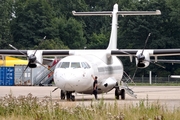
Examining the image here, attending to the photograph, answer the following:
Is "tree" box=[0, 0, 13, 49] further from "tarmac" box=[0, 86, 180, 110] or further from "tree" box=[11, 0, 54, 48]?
"tarmac" box=[0, 86, 180, 110]

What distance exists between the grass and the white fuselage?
26.1 feet

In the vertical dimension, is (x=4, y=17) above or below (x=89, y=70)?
above

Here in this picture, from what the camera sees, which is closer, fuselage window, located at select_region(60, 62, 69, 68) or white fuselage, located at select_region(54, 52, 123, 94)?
white fuselage, located at select_region(54, 52, 123, 94)

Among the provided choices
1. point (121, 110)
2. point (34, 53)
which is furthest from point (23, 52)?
point (121, 110)

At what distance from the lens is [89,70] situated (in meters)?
27.2

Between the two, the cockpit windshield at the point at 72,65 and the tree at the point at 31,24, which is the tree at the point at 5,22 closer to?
the tree at the point at 31,24

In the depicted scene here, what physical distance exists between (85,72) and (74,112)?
36.4 feet

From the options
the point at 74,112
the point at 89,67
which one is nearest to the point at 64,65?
the point at 89,67

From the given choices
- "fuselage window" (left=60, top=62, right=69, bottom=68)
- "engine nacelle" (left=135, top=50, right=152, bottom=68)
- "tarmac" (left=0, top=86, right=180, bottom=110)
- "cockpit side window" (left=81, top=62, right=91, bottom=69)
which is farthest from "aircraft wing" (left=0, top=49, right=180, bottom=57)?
"fuselage window" (left=60, top=62, right=69, bottom=68)

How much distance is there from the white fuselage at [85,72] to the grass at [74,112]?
7.95 metres

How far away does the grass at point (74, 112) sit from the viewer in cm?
1532

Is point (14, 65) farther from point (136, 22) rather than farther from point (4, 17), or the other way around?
point (4, 17)

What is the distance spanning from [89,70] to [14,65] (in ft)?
99.0

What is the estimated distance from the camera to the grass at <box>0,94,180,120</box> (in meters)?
15.3
